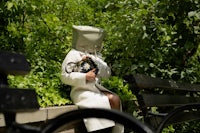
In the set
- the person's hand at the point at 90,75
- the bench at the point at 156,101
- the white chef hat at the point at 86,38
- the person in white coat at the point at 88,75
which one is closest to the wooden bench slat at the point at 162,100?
the bench at the point at 156,101

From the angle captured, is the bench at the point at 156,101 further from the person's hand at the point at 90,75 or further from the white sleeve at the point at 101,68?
the white sleeve at the point at 101,68

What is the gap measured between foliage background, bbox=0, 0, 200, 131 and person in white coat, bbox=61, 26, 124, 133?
0.23 m

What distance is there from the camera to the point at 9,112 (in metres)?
1.63

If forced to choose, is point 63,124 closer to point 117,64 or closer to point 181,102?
point 181,102

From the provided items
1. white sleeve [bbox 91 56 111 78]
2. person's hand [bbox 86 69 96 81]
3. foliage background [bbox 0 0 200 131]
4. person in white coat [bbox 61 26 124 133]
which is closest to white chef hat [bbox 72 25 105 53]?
person in white coat [bbox 61 26 124 133]

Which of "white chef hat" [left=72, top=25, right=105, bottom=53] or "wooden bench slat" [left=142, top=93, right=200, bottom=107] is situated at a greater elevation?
"white chef hat" [left=72, top=25, right=105, bottom=53]

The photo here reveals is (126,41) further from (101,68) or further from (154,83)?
(154,83)

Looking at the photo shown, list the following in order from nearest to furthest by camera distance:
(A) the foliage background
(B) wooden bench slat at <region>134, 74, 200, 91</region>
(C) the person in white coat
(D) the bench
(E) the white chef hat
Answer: (D) the bench, (B) wooden bench slat at <region>134, 74, 200, 91</region>, (C) the person in white coat, (E) the white chef hat, (A) the foliage background

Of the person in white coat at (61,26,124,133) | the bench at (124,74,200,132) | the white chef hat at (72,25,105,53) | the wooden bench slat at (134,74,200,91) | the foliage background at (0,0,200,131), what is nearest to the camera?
the bench at (124,74,200,132)

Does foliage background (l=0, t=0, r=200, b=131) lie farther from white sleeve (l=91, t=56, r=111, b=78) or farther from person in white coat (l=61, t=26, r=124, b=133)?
white sleeve (l=91, t=56, r=111, b=78)

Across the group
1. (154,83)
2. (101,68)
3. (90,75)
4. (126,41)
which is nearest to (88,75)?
(90,75)

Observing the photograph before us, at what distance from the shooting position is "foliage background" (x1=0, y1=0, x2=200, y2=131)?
14.6 ft

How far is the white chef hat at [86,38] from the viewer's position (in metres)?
4.09

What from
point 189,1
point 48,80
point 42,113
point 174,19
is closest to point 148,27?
point 174,19
